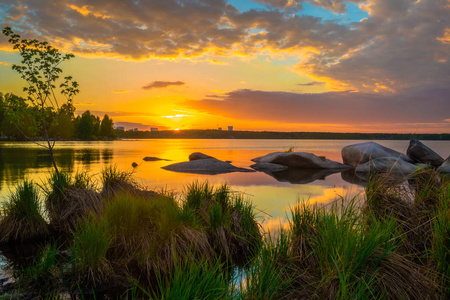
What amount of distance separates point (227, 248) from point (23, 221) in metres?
5.44

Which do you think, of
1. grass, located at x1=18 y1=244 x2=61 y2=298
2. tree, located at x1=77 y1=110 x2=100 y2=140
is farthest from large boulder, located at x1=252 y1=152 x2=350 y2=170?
tree, located at x1=77 y1=110 x2=100 y2=140

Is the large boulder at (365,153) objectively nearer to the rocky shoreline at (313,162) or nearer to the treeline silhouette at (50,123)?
the rocky shoreline at (313,162)

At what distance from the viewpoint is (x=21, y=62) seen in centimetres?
1123

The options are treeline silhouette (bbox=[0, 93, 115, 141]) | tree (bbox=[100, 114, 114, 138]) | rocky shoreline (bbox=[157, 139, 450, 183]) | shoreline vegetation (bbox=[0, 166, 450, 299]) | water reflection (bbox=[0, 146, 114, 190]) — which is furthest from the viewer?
tree (bbox=[100, 114, 114, 138])

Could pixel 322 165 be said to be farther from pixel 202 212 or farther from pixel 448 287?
pixel 448 287

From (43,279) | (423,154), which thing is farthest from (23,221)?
(423,154)

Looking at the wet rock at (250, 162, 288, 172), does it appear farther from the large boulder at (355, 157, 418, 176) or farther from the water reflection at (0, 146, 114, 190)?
the water reflection at (0, 146, 114, 190)

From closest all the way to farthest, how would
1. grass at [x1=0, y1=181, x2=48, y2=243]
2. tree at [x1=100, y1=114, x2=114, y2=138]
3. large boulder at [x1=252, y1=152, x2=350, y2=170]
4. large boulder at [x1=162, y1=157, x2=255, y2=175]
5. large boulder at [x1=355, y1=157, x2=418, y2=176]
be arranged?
grass at [x1=0, y1=181, x2=48, y2=243] < large boulder at [x1=355, y1=157, x2=418, y2=176] < large boulder at [x1=162, y1=157, x2=255, y2=175] < large boulder at [x1=252, y1=152, x2=350, y2=170] < tree at [x1=100, y1=114, x2=114, y2=138]

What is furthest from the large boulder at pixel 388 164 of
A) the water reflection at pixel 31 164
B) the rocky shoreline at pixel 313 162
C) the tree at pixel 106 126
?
the tree at pixel 106 126

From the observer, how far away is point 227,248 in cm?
691

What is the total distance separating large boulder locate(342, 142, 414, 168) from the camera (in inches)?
1002

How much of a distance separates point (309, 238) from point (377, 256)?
116 centimetres

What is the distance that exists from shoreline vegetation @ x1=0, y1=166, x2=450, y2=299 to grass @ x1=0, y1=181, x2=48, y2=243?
3 cm

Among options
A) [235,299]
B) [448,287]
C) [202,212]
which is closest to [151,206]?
[202,212]
